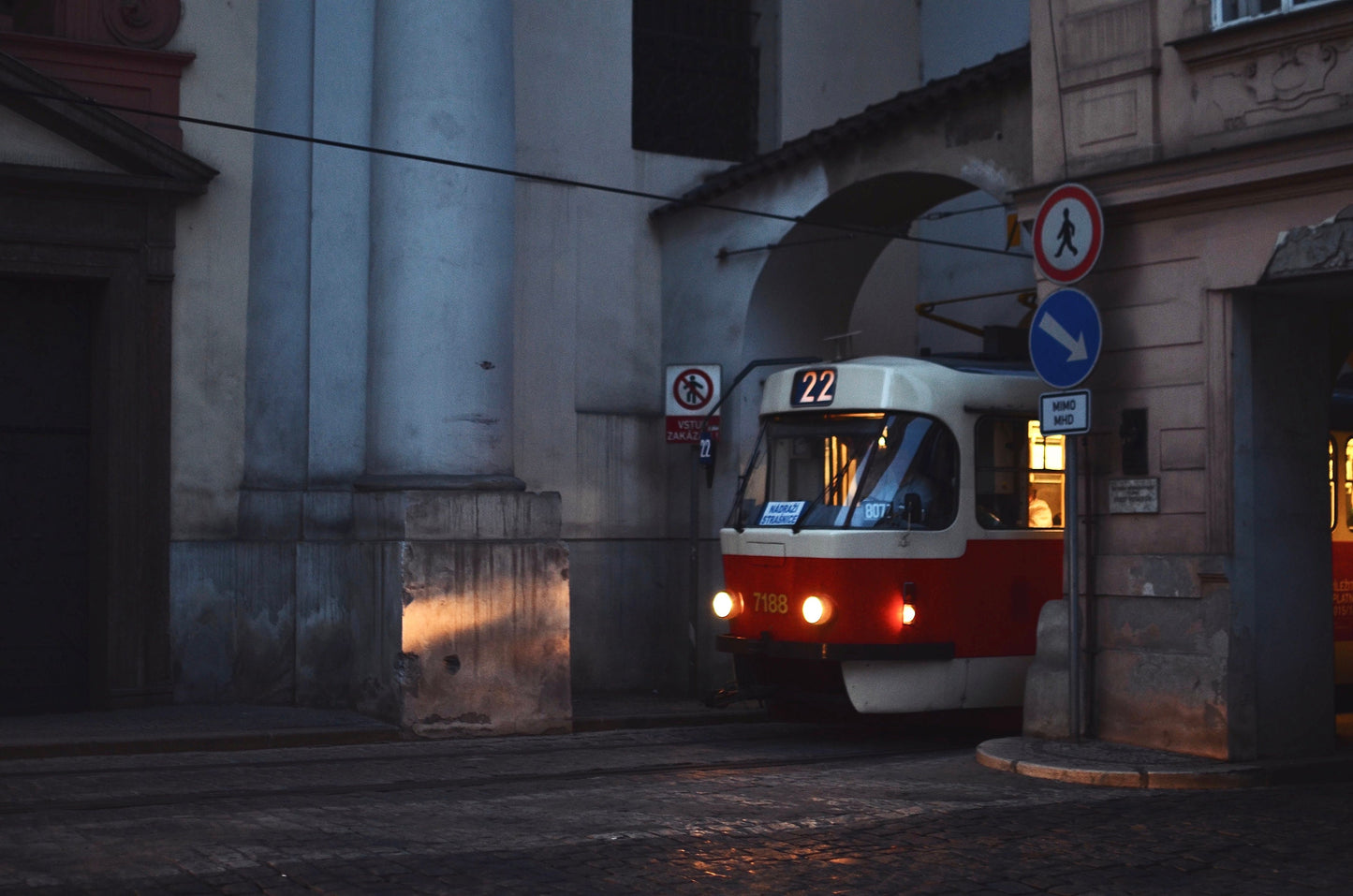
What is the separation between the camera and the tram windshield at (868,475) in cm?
1164

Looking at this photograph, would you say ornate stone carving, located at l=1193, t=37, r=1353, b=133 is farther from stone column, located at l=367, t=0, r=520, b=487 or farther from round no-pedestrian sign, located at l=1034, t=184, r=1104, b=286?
stone column, located at l=367, t=0, r=520, b=487

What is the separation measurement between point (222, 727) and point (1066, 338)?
6601mm

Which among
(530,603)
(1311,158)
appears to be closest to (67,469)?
(530,603)

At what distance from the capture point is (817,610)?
1153cm

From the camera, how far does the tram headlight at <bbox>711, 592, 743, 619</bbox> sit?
484 inches

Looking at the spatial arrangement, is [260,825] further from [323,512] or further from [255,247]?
[255,247]

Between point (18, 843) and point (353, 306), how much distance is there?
7.45 metres

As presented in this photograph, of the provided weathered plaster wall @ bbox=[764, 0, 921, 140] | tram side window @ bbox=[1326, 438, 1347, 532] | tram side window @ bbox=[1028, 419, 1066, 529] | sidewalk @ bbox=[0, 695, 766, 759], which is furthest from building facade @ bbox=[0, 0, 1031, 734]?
tram side window @ bbox=[1326, 438, 1347, 532]

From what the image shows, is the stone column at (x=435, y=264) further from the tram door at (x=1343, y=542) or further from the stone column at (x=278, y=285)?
the tram door at (x=1343, y=542)

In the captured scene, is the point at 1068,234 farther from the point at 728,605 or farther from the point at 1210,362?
the point at 728,605

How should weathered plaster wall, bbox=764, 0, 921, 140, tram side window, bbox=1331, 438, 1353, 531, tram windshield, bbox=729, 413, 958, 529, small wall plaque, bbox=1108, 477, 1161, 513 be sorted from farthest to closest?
weathered plaster wall, bbox=764, 0, 921, 140 → tram side window, bbox=1331, 438, 1353, 531 → tram windshield, bbox=729, 413, 958, 529 → small wall plaque, bbox=1108, 477, 1161, 513

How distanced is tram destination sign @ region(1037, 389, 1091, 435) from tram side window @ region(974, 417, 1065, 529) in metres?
1.52

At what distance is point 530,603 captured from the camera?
1279cm

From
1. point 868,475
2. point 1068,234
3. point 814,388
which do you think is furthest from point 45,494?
point 1068,234
